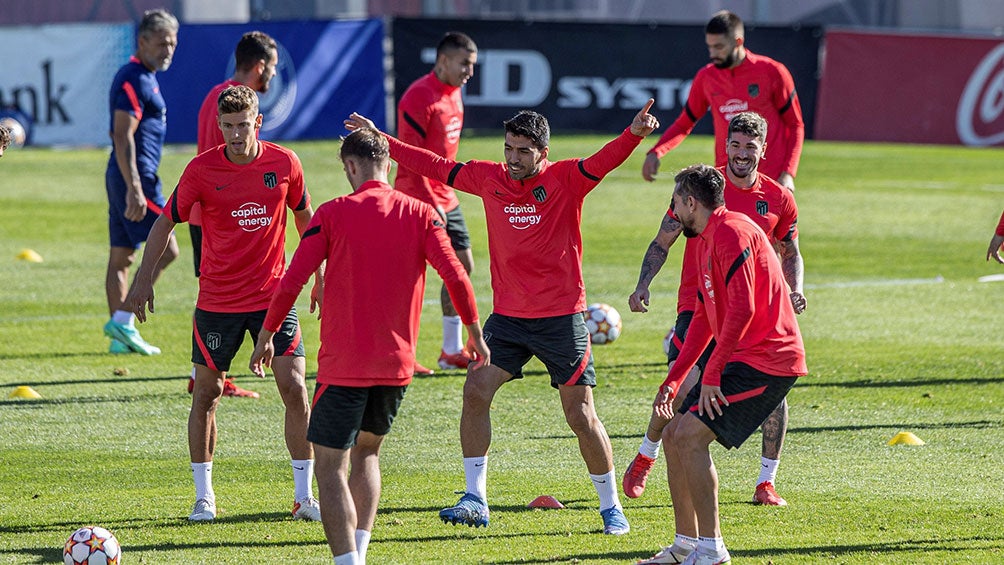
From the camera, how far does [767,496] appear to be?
7.58 meters

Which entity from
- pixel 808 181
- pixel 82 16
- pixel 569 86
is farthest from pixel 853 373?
pixel 82 16

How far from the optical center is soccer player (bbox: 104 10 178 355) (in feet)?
36.6

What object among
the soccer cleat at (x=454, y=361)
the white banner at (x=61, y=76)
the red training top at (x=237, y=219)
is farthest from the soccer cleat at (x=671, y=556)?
the white banner at (x=61, y=76)

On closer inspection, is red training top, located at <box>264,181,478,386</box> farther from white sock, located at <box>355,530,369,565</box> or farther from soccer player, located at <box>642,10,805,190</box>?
soccer player, located at <box>642,10,805,190</box>

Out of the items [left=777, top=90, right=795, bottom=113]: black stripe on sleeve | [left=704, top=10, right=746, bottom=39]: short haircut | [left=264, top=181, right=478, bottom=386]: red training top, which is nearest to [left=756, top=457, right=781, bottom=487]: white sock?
[left=264, top=181, right=478, bottom=386]: red training top

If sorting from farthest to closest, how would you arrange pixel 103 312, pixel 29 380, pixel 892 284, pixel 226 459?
pixel 892 284
pixel 103 312
pixel 29 380
pixel 226 459

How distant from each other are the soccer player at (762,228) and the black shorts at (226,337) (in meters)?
1.81

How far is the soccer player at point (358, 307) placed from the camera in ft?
19.6

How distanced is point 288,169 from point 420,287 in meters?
1.72

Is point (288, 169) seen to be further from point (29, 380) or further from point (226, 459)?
point (29, 380)

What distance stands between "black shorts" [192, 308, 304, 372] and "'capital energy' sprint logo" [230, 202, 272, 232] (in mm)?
455

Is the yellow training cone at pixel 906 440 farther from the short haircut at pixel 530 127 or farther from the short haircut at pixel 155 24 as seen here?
the short haircut at pixel 155 24

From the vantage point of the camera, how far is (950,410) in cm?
990

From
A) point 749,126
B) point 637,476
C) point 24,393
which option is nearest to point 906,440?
point 637,476
